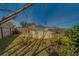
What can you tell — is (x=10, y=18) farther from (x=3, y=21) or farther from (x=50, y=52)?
(x=50, y=52)

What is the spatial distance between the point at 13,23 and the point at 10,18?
0.07 meters

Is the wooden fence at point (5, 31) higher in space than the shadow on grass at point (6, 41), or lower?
higher

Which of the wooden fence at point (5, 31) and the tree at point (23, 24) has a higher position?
the tree at point (23, 24)

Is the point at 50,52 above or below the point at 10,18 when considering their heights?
below

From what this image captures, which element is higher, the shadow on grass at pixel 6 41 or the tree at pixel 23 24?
the tree at pixel 23 24

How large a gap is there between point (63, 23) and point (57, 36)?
168 mm

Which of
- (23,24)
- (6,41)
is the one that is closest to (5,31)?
(6,41)

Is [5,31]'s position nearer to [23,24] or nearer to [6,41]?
[6,41]

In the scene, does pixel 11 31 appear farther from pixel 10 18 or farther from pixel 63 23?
pixel 63 23

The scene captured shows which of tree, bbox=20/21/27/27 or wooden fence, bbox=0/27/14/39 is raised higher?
tree, bbox=20/21/27/27

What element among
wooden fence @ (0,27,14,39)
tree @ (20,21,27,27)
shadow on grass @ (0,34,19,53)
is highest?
tree @ (20,21,27,27)

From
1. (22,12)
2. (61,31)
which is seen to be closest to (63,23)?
(61,31)

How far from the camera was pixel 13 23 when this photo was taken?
20.4 feet

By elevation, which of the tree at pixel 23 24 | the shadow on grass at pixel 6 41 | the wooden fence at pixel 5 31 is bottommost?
the shadow on grass at pixel 6 41
